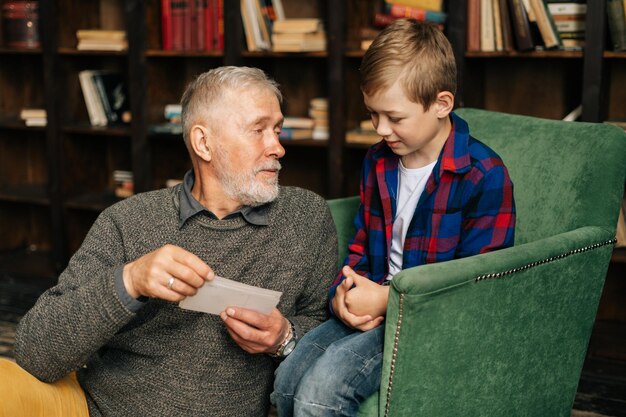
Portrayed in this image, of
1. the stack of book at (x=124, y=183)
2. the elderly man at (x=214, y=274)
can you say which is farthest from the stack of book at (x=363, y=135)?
the elderly man at (x=214, y=274)

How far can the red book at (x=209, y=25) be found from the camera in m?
3.75

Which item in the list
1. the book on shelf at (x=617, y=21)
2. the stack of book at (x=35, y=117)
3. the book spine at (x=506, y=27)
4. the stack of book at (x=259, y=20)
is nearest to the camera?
the book on shelf at (x=617, y=21)

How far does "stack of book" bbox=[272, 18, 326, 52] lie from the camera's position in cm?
348

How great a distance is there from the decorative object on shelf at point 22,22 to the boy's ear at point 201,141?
260cm

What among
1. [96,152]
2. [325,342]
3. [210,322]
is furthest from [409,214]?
[96,152]

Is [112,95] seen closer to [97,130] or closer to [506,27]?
[97,130]

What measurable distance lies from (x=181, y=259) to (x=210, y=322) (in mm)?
334

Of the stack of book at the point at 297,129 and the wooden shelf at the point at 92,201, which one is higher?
the stack of book at the point at 297,129

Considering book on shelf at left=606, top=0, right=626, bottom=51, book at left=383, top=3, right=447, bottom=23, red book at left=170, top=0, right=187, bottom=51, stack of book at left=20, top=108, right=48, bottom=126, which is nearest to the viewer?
book on shelf at left=606, top=0, right=626, bottom=51

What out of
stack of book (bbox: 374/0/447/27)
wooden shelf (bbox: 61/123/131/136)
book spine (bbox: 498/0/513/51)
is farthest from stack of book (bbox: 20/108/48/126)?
book spine (bbox: 498/0/513/51)

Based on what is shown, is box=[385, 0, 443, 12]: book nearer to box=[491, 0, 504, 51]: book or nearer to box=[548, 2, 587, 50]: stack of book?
box=[491, 0, 504, 51]: book

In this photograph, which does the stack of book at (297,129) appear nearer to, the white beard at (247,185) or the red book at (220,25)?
the red book at (220,25)

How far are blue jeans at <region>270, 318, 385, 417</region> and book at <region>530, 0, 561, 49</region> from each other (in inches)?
65.7

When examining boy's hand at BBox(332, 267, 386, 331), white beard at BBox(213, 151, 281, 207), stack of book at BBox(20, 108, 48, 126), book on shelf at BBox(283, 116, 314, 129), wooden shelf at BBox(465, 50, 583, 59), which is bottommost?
boy's hand at BBox(332, 267, 386, 331)
